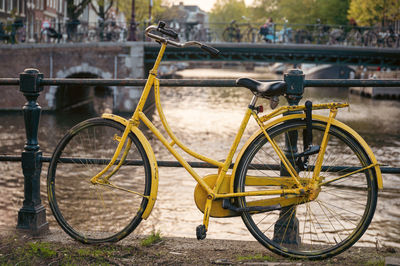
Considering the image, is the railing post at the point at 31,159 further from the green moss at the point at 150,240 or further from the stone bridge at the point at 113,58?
the stone bridge at the point at 113,58

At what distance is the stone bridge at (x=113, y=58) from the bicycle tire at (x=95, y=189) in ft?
34.5

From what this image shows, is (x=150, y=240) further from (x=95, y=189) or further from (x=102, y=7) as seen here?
(x=102, y=7)

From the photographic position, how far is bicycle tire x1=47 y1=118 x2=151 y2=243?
3279 mm

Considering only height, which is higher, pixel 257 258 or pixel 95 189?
pixel 95 189

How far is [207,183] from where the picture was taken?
319 cm

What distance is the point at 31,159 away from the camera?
3.78 metres

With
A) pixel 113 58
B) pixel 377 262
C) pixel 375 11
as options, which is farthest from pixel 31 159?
pixel 375 11

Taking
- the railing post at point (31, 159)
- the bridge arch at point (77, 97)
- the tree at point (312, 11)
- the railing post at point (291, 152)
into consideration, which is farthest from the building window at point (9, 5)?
Answer: the railing post at point (291, 152)

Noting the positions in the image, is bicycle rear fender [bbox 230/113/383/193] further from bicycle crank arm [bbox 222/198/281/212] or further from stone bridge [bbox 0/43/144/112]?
stone bridge [bbox 0/43/144/112]

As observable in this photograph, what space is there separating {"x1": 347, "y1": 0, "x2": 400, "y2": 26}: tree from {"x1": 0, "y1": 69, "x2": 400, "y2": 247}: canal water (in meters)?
8.31

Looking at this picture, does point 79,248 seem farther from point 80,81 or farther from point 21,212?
point 80,81

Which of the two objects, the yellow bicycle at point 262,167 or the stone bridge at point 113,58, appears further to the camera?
the stone bridge at point 113,58

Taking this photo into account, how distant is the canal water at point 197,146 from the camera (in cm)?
932

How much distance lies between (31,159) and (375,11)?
4064 centimetres
